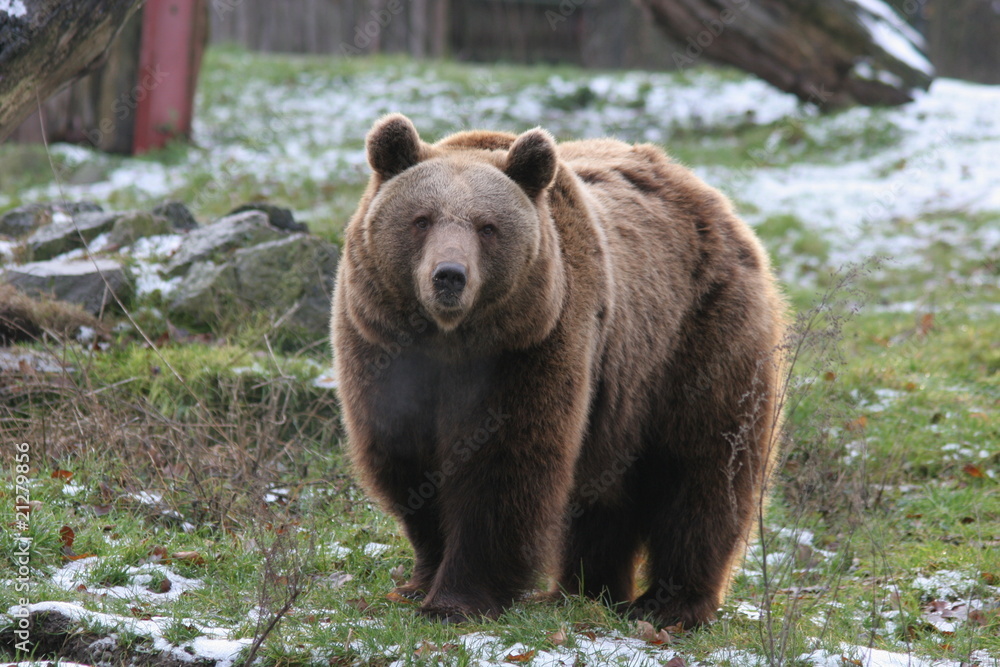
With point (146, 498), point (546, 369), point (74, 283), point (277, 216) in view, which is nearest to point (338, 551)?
point (146, 498)

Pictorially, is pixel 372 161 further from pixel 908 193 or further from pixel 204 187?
pixel 908 193

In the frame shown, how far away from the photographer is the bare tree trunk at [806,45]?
14.3 metres

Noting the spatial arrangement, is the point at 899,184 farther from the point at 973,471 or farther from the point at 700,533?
the point at 700,533

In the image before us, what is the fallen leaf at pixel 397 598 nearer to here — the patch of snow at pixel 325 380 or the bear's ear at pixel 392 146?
the bear's ear at pixel 392 146

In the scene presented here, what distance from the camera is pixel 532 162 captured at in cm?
420

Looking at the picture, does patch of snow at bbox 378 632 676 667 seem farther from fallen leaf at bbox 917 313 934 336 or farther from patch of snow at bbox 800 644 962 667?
fallen leaf at bbox 917 313 934 336

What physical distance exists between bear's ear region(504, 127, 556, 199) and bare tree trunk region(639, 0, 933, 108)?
10794 millimetres

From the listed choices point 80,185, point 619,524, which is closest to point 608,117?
point 80,185

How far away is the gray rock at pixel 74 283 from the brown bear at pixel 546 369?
301 centimetres

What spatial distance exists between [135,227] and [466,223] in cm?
442

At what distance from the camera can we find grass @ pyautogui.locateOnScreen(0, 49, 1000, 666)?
3.93 meters

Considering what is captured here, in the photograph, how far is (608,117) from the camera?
15.4 metres

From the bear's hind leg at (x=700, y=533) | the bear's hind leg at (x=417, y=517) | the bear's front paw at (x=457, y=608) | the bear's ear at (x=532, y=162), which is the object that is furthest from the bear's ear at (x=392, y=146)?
the bear's hind leg at (x=700, y=533)

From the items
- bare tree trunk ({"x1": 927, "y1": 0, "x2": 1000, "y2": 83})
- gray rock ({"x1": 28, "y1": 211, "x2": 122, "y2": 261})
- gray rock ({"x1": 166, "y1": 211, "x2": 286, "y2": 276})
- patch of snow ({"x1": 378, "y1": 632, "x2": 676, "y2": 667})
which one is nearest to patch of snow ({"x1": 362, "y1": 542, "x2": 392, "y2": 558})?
patch of snow ({"x1": 378, "y1": 632, "x2": 676, "y2": 667})
